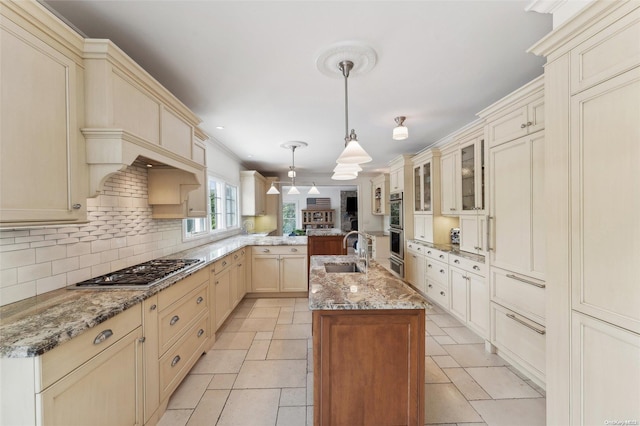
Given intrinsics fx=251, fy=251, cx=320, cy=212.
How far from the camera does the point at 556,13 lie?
1.43 meters

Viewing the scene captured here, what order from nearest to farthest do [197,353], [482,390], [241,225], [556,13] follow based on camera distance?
[556,13] → [482,390] → [197,353] → [241,225]

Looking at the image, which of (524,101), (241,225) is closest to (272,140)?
(241,225)

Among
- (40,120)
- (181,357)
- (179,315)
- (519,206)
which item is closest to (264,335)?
(181,357)

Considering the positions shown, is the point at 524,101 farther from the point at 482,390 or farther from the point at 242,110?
the point at 242,110

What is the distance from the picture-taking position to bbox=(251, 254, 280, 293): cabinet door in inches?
161

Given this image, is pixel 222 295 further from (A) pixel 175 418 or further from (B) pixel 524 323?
(B) pixel 524 323

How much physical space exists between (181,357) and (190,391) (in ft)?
0.92

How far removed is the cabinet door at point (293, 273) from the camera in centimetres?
411

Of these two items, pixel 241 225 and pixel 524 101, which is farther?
pixel 241 225

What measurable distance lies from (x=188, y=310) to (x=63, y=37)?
6.29ft

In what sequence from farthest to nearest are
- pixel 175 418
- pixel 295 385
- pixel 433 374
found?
pixel 433 374 < pixel 295 385 < pixel 175 418

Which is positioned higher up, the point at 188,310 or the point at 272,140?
the point at 272,140

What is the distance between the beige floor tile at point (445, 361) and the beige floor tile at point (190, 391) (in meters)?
2.07

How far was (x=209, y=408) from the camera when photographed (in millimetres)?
1822
